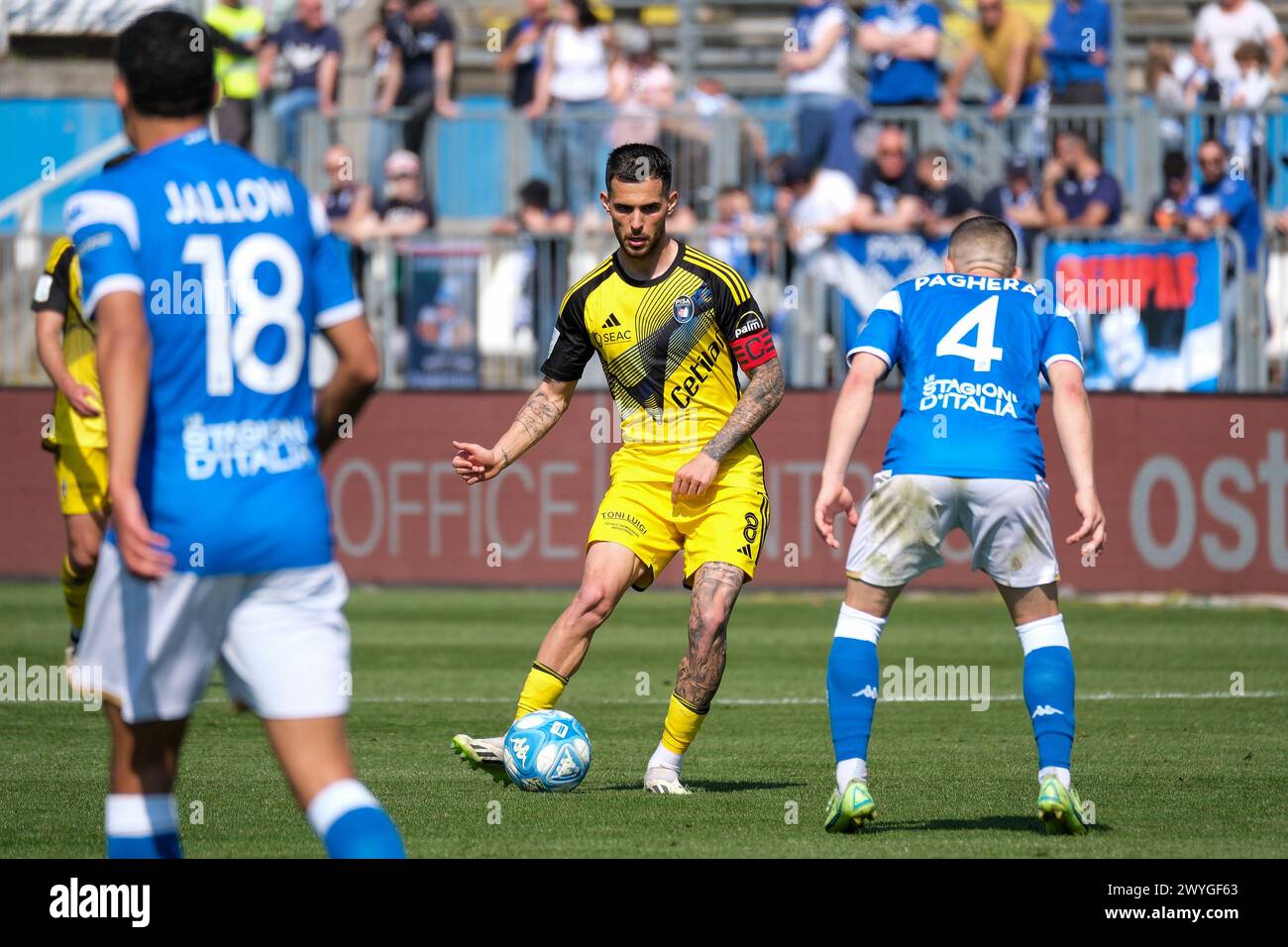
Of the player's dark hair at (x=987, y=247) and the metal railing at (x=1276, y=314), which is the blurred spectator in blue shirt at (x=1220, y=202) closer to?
the metal railing at (x=1276, y=314)

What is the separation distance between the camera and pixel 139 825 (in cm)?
503

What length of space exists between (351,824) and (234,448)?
0.92 meters

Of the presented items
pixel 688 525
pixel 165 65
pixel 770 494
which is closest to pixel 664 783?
pixel 688 525

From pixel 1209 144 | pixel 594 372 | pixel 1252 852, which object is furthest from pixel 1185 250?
pixel 1252 852

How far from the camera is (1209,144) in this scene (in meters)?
18.3

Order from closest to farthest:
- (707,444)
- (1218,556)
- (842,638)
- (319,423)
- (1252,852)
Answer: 1. (319,423)
2. (1252,852)
3. (842,638)
4. (707,444)
5. (1218,556)

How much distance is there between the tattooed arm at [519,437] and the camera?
7.88 metres

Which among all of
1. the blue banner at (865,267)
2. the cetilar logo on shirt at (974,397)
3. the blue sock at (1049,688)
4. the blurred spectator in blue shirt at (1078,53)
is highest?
the blurred spectator in blue shirt at (1078,53)

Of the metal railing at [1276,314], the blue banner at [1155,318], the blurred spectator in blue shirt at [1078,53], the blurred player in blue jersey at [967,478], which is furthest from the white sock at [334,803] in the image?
the blurred spectator in blue shirt at [1078,53]

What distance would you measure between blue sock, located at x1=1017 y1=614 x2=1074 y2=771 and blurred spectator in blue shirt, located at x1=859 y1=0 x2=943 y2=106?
12.9 meters

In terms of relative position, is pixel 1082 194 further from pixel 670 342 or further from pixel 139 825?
pixel 139 825

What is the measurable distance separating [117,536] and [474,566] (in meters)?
13.8

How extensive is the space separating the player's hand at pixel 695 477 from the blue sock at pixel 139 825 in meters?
3.52

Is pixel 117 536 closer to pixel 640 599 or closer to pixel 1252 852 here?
pixel 1252 852
